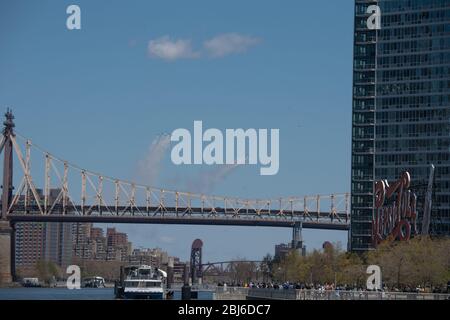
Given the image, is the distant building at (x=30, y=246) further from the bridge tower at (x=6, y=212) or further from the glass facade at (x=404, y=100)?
the glass facade at (x=404, y=100)

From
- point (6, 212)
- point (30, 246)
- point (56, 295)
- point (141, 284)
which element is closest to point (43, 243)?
point (30, 246)

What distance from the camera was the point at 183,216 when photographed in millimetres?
169250

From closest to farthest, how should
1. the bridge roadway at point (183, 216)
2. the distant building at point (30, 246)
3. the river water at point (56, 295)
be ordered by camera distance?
1. the river water at point (56, 295)
2. the bridge roadway at point (183, 216)
3. the distant building at point (30, 246)

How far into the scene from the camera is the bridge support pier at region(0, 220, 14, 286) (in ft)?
431

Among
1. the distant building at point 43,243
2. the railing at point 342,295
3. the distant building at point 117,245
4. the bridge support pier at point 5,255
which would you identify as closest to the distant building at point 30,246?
the distant building at point 43,243

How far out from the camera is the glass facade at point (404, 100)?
140000 millimetres

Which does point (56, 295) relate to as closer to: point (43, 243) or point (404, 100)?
point (404, 100)

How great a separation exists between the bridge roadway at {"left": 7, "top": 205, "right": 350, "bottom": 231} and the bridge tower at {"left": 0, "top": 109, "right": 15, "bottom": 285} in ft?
7.42

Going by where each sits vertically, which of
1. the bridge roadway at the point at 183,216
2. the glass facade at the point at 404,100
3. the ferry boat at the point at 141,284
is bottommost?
the ferry boat at the point at 141,284

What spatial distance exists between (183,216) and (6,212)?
28.1 meters

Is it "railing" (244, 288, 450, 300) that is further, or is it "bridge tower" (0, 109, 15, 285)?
"bridge tower" (0, 109, 15, 285)

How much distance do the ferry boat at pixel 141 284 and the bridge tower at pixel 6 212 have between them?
34299 mm

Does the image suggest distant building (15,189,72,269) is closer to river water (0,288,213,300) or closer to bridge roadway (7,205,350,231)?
bridge roadway (7,205,350,231)

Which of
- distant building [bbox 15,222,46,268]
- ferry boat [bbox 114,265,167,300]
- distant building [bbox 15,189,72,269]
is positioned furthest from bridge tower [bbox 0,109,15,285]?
ferry boat [bbox 114,265,167,300]
